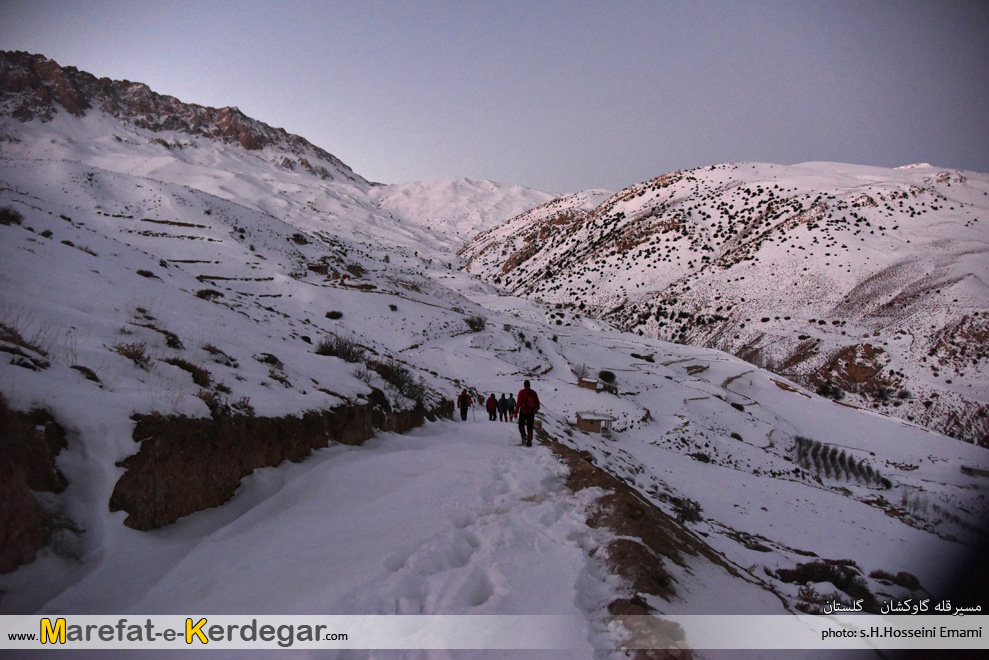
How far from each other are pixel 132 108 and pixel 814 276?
6090 inches

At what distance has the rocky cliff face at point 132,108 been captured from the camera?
310ft

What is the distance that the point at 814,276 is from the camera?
5275 centimetres

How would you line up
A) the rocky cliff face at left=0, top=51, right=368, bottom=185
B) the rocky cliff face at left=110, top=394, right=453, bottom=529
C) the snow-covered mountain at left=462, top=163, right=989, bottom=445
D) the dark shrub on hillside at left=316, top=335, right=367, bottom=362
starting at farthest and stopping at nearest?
the rocky cliff face at left=0, top=51, right=368, bottom=185 < the snow-covered mountain at left=462, top=163, right=989, bottom=445 < the dark shrub on hillside at left=316, top=335, right=367, bottom=362 < the rocky cliff face at left=110, top=394, right=453, bottom=529

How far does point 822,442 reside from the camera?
28297 millimetres

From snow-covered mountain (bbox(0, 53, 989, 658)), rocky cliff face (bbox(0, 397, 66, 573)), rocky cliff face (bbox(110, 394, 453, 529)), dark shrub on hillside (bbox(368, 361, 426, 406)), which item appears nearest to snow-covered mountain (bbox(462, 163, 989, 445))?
snow-covered mountain (bbox(0, 53, 989, 658))

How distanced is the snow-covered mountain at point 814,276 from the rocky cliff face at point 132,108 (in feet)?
308

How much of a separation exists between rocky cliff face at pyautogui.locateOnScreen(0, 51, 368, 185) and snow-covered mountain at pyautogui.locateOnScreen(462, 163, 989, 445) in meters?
93.8

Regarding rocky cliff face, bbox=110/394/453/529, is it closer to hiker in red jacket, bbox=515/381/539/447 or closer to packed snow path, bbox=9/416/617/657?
packed snow path, bbox=9/416/617/657

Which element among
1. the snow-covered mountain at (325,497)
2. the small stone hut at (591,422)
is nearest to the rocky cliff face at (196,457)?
the snow-covered mountain at (325,497)

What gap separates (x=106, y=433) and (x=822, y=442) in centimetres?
3411

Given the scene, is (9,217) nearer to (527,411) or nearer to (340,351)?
(340,351)

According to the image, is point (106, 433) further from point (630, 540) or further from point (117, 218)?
point (117, 218)

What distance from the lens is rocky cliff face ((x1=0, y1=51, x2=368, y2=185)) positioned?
9444cm

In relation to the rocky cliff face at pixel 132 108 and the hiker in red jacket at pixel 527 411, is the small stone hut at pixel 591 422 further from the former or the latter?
the rocky cliff face at pixel 132 108
